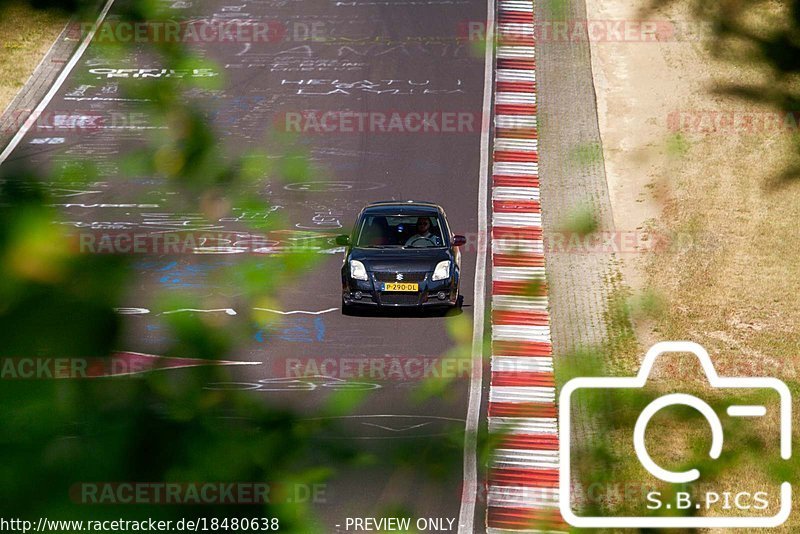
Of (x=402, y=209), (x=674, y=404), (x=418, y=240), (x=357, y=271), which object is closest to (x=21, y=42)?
(x=402, y=209)

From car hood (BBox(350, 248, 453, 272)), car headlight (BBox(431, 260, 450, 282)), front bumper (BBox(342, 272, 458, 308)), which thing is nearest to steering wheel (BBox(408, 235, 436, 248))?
car hood (BBox(350, 248, 453, 272))

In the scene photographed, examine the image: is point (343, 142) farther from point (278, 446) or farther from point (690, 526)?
point (690, 526)

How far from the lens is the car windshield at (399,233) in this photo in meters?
19.3

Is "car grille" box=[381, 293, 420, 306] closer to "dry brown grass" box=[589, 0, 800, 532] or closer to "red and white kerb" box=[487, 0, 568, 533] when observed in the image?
"red and white kerb" box=[487, 0, 568, 533]

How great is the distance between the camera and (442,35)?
34062mm

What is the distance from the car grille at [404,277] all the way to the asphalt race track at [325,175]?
70 centimetres

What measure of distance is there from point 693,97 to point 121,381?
18.1m

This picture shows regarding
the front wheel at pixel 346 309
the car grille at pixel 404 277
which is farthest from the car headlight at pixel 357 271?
the front wheel at pixel 346 309

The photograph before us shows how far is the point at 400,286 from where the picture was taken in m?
18.6

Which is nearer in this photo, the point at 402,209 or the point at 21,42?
the point at 402,209

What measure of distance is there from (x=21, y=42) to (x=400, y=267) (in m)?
18.1

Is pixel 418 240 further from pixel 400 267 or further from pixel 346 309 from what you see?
pixel 346 309

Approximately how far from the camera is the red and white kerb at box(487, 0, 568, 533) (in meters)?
14.0

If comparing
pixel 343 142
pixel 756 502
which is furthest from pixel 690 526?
pixel 343 142
